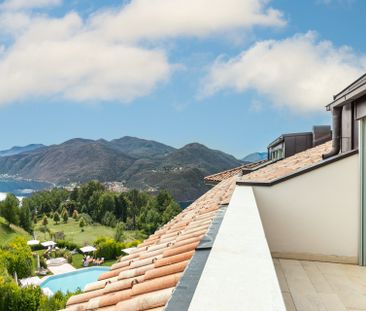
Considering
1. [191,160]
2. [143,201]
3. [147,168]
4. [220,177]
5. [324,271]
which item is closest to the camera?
[324,271]

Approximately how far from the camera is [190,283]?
146 centimetres

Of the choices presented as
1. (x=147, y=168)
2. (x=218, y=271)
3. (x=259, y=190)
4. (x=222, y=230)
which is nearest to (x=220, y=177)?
(x=259, y=190)

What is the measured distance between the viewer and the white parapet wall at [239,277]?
1.20 meters

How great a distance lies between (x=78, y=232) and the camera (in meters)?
52.9

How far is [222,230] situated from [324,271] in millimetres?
2554

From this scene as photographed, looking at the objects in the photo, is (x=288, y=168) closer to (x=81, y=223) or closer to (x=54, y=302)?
(x=54, y=302)

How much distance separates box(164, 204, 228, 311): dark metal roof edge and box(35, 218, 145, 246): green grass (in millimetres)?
46189

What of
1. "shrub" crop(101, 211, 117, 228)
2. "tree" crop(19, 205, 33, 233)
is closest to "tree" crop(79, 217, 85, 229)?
"shrub" crop(101, 211, 117, 228)

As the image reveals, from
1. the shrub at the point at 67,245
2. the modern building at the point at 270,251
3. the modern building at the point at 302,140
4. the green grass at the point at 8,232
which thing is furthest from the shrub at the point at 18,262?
the modern building at the point at 270,251

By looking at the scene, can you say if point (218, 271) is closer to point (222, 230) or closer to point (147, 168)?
point (222, 230)

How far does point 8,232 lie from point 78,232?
33.8ft

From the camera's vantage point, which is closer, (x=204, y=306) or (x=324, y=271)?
(x=204, y=306)

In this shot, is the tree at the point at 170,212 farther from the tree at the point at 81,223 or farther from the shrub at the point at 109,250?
the shrub at the point at 109,250

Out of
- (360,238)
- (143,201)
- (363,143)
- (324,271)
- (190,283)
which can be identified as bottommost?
(143,201)
